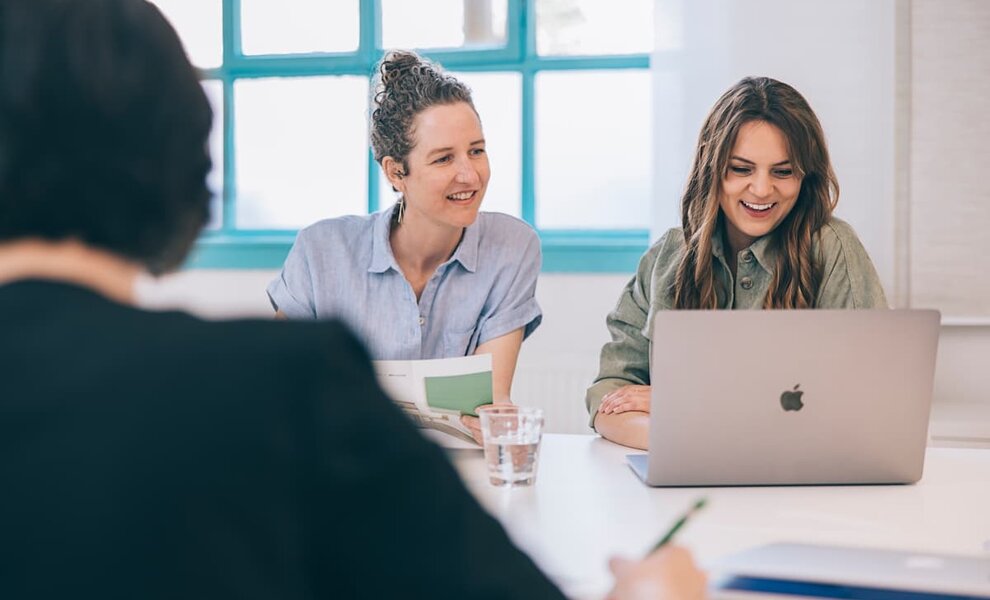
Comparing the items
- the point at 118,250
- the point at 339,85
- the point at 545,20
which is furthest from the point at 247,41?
the point at 118,250

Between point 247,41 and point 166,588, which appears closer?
point 166,588

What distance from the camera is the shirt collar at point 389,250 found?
2160 millimetres

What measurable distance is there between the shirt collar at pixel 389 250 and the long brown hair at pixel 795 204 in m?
0.45

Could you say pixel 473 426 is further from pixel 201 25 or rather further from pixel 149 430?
pixel 201 25

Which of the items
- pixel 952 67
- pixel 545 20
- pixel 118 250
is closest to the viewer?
pixel 118 250

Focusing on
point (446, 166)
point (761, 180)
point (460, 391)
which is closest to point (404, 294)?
point (446, 166)

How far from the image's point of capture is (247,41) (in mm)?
4004

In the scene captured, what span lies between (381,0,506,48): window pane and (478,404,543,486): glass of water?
260 centimetres

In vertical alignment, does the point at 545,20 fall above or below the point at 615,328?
above

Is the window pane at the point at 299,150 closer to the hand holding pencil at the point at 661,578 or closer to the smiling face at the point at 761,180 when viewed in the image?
the smiling face at the point at 761,180

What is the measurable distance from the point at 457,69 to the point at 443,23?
7.9 inches

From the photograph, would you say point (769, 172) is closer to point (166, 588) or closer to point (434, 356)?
point (434, 356)

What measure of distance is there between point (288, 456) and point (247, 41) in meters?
3.80

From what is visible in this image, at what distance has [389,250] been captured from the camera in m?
2.18
